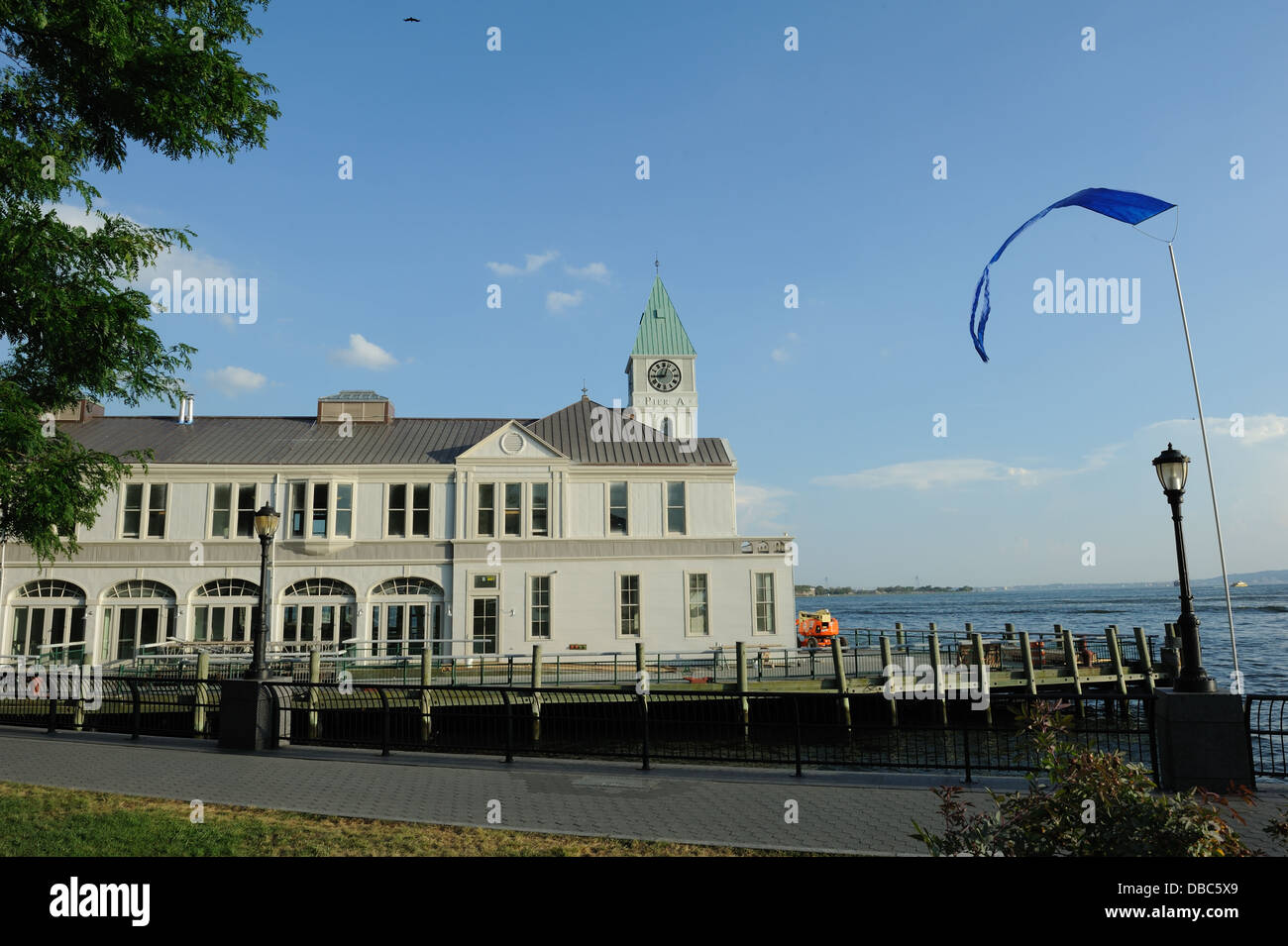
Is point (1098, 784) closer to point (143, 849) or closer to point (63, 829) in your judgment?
point (143, 849)

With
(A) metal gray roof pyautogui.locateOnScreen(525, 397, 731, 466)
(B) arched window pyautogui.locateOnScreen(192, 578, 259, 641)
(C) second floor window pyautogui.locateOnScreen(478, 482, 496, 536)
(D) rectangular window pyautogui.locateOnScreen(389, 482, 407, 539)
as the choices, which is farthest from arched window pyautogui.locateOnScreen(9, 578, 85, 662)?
(A) metal gray roof pyautogui.locateOnScreen(525, 397, 731, 466)

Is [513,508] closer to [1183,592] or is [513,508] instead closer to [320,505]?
[320,505]

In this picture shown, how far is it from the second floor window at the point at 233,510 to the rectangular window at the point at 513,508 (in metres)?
9.63

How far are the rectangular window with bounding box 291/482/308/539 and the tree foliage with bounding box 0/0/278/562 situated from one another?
17.4m

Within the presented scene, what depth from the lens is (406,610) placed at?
31.2m

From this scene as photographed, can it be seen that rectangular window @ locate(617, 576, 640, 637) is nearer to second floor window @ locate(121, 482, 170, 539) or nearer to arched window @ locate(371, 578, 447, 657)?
arched window @ locate(371, 578, 447, 657)

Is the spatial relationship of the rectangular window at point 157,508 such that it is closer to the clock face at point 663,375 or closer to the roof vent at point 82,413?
the roof vent at point 82,413

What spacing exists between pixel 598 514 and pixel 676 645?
5.84m

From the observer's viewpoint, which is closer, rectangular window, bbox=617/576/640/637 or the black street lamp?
the black street lamp

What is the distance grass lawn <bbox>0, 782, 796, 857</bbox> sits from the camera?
784 cm

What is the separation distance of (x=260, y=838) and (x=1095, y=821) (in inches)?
297

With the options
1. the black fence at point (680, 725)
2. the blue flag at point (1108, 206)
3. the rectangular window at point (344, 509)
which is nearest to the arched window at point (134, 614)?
the rectangular window at point (344, 509)

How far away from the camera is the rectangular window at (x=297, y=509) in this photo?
31.5 m
